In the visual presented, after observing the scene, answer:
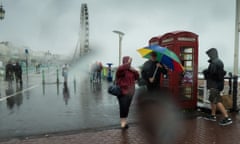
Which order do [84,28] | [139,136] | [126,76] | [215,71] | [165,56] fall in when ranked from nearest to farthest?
1. [165,56]
2. [139,136]
3. [126,76]
4. [215,71]
5. [84,28]

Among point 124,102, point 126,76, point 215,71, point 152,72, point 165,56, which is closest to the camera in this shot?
point 165,56

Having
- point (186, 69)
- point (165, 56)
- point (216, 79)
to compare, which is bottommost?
point (216, 79)

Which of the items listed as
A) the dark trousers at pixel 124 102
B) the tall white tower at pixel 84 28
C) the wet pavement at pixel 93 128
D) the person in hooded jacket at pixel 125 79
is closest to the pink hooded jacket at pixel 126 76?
the person in hooded jacket at pixel 125 79

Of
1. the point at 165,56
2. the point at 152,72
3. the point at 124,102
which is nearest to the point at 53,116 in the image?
the point at 124,102

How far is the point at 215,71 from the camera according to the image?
6.25 metres

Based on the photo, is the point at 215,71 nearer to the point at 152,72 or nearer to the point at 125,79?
the point at 152,72

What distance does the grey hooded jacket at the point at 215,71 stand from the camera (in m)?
6.26

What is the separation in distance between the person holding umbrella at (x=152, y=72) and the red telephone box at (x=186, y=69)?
2340mm

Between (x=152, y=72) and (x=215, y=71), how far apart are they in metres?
2.14

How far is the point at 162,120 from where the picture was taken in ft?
14.9

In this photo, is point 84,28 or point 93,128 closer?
point 93,128

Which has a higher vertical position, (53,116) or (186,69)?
(186,69)

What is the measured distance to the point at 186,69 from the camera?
7.52 meters

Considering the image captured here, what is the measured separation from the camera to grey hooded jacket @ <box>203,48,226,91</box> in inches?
246
